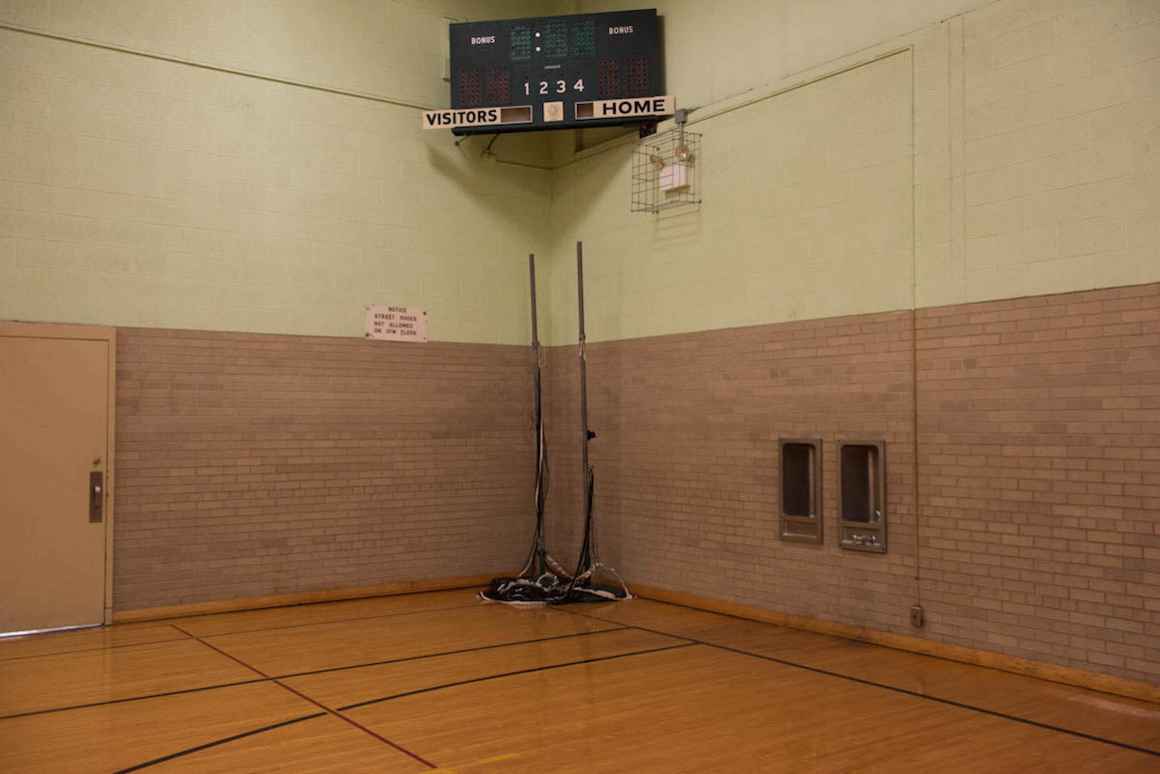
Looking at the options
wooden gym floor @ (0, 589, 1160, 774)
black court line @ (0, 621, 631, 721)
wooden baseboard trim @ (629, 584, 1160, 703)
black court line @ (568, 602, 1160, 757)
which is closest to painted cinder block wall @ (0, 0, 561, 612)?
wooden gym floor @ (0, 589, 1160, 774)

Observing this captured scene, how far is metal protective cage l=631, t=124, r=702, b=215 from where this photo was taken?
25.5 feet

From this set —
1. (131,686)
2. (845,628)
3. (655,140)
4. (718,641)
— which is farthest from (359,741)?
(655,140)

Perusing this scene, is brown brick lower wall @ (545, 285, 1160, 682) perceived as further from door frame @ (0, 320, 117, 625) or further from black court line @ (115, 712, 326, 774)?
door frame @ (0, 320, 117, 625)

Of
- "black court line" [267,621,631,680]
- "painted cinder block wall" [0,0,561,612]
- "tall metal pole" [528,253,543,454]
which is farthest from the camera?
"tall metal pole" [528,253,543,454]

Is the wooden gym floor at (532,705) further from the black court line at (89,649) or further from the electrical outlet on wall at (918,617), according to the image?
the electrical outlet on wall at (918,617)

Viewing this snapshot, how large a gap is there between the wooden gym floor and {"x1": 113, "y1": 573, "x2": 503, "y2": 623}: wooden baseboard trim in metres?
0.32

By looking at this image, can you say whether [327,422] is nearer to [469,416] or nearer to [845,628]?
[469,416]

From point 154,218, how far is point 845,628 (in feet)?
18.4

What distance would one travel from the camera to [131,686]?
5379 millimetres

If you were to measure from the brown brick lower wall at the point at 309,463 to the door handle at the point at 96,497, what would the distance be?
0.12 meters

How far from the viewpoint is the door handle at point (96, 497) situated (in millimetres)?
7043

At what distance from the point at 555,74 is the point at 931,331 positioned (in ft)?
12.6

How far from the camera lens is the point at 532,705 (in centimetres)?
494

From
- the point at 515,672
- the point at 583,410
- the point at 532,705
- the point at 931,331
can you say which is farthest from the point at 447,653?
the point at 931,331
